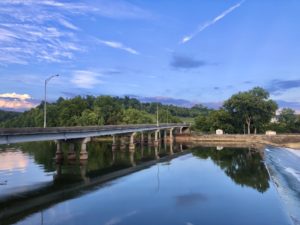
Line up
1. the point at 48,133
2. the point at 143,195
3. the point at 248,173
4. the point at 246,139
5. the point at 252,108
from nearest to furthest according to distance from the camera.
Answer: the point at 143,195
the point at 248,173
the point at 48,133
the point at 246,139
the point at 252,108

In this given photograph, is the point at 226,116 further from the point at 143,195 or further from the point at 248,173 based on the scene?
the point at 143,195

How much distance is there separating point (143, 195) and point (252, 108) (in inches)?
4596

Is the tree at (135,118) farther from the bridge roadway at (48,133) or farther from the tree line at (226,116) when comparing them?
the bridge roadway at (48,133)

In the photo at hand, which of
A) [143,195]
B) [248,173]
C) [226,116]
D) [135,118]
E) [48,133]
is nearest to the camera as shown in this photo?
[143,195]

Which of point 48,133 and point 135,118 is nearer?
point 48,133

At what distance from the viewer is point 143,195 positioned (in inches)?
1529

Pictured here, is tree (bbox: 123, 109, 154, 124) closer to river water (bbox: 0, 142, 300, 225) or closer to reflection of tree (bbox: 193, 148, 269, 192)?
reflection of tree (bbox: 193, 148, 269, 192)

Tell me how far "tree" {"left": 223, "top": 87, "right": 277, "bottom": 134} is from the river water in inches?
3461

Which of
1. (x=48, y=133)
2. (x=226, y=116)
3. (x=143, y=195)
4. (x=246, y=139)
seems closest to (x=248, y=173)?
(x=143, y=195)

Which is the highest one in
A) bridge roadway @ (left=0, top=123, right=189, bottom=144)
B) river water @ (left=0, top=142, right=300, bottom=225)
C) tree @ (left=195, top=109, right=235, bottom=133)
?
tree @ (left=195, top=109, right=235, bottom=133)

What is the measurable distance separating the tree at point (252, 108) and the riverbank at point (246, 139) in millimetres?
14253

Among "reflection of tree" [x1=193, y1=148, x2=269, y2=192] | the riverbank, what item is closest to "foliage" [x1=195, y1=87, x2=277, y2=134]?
the riverbank

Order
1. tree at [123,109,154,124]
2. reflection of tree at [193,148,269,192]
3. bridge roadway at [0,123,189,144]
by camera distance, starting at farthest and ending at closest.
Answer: tree at [123,109,154,124] → reflection of tree at [193,148,269,192] → bridge roadway at [0,123,189,144]

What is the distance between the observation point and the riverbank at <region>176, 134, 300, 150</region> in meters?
122
